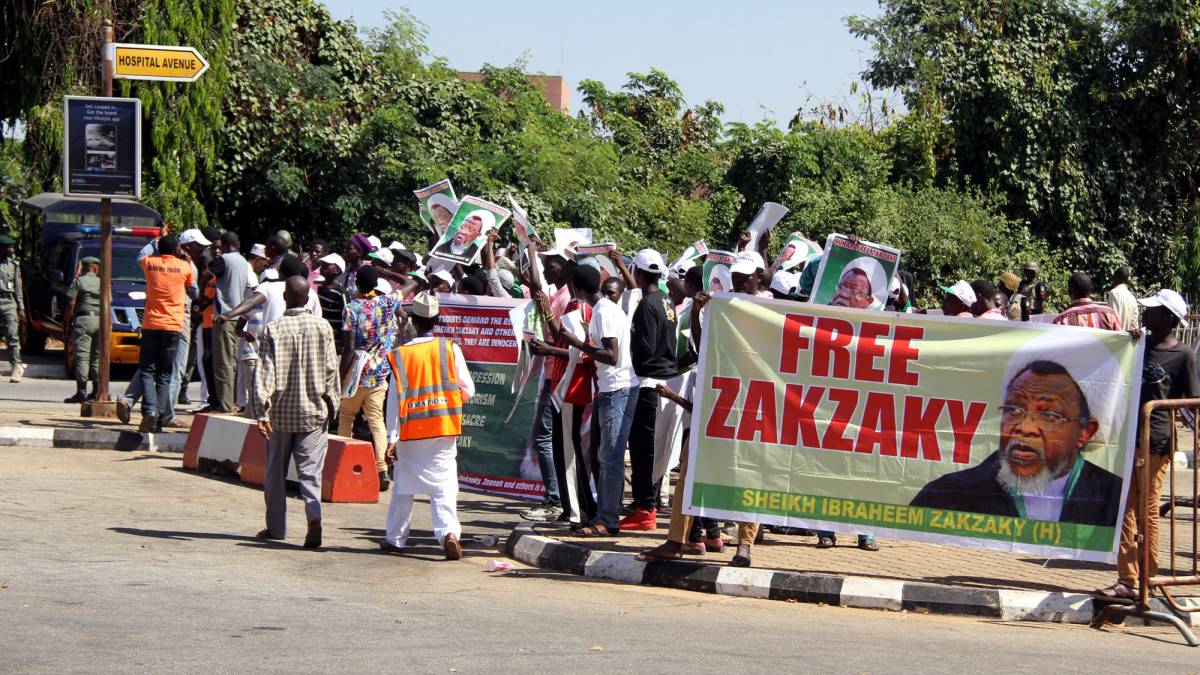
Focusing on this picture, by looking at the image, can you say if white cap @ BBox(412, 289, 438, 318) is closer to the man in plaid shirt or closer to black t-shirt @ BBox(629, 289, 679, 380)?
the man in plaid shirt

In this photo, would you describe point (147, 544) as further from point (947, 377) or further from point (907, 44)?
point (907, 44)

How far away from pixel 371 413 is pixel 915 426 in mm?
5261

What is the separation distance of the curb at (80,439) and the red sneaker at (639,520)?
5513mm

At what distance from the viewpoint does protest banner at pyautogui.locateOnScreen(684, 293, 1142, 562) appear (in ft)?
27.8

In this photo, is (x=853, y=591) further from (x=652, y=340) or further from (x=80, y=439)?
(x=80, y=439)

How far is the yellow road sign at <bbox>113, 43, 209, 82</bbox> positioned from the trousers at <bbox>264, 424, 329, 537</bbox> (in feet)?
19.4

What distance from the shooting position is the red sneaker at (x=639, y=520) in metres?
10.4

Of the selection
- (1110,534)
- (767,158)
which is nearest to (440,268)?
(1110,534)

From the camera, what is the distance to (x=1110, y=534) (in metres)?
8.38

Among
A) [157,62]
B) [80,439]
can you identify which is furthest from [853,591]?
[157,62]

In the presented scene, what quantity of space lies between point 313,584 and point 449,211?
624 cm

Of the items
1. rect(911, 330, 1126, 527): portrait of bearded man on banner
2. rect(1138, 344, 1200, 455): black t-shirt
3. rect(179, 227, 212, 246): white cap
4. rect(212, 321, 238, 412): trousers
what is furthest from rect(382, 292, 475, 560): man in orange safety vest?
rect(179, 227, 212, 246): white cap

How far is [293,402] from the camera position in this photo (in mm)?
9664

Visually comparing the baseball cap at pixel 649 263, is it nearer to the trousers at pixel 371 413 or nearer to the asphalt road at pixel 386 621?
the asphalt road at pixel 386 621
